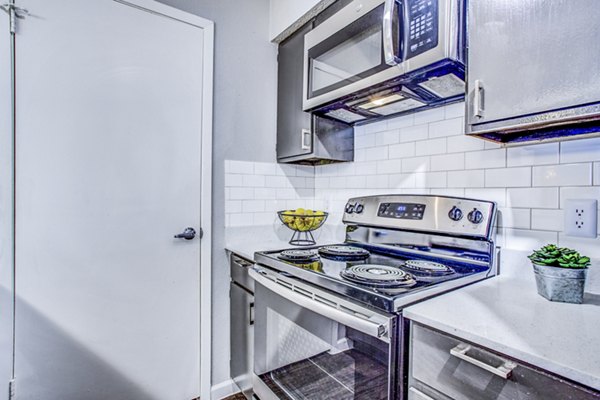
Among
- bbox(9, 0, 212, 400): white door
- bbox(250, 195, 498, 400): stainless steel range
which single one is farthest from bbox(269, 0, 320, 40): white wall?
bbox(250, 195, 498, 400): stainless steel range

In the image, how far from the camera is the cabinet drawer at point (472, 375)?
60 centimetres

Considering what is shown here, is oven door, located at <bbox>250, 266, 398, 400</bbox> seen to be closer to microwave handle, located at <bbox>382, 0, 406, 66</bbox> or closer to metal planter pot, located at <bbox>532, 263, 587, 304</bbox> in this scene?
metal planter pot, located at <bbox>532, 263, 587, 304</bbox>

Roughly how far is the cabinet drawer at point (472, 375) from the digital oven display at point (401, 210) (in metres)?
0.70

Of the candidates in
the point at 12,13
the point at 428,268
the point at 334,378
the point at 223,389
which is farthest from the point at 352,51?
the point at 223,389

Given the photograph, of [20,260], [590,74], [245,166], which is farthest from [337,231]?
[20,260]

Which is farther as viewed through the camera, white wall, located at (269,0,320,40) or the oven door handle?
white wall, located at (269,0,320,40)

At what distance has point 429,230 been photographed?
137 centimetres

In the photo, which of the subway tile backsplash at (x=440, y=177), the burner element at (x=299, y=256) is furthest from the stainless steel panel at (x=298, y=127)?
the burner element at (x=299, y=256)

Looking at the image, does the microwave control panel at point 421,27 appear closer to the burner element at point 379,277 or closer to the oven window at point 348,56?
the oven window at point 348,56

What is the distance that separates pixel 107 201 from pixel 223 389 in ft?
4.04

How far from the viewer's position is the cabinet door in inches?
72.5

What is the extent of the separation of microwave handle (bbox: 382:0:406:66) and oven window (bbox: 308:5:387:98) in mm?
62

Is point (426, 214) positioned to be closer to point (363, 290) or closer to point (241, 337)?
point (363, 290)

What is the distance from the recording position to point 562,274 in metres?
0.90
